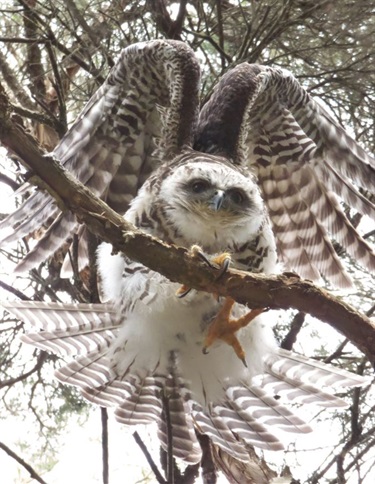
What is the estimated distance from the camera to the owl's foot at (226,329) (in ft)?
9.77

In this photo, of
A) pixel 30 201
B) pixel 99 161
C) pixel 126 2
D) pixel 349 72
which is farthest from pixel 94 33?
pixel 349 72

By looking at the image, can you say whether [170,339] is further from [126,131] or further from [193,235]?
[126,131]

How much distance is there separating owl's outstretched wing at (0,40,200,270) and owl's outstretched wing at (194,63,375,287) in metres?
0.18

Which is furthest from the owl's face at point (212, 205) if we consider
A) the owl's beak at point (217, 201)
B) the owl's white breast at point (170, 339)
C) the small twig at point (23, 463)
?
the small twig at point (23, 463)

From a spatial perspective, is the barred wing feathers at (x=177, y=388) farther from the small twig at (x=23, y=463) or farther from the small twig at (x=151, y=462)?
the small twig at (x=23, y=463)

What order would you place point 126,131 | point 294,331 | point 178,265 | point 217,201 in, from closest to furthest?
point 178,265 → point 217,201 → point 294,331 → point 126,131

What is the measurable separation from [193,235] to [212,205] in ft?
0.47

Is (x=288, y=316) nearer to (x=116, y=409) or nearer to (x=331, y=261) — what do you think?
(x=331, y=261)

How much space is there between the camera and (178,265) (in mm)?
2225

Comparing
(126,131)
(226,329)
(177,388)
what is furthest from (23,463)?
(126,131)

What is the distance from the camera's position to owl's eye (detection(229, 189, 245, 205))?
3.09 metres

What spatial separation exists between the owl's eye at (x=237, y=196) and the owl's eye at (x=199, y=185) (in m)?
0.10

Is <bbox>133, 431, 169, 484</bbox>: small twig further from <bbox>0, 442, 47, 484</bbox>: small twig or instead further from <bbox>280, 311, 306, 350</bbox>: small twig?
<bbox>280, 311, 306, 350</bbox>: small twig

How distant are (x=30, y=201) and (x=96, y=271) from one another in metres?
0.48
